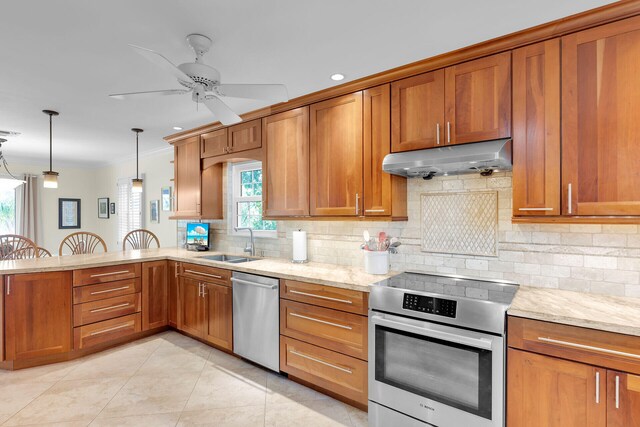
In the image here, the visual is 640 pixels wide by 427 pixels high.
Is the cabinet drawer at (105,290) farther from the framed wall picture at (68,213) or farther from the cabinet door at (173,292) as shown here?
the framed wall picture at (68,213)

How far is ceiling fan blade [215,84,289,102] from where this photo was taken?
2008mm

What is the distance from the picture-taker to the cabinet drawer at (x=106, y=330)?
3.18 m

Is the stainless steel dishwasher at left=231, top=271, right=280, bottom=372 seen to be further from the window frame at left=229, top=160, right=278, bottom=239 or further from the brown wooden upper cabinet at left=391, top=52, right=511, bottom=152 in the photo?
the brown wooden upper cabinet at left=391, top=52, right=511, bottom=152

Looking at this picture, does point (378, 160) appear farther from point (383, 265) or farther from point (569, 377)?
point (569, 377)

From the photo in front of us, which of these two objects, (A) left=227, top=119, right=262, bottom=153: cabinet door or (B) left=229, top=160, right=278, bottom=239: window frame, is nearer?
(A) left=227, top=119, right=262, bottom=153: cabinet door

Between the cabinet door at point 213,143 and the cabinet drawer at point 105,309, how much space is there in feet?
5.85

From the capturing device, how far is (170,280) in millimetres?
3844

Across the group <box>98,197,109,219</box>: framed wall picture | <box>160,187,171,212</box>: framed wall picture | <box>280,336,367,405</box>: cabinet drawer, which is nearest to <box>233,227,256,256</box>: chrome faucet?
<box>280,336,367,405</box>: cabinet drawer

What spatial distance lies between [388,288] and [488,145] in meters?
1.08

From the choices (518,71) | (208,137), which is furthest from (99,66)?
(518,71)

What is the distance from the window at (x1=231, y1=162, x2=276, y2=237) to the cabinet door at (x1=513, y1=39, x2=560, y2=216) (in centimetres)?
256

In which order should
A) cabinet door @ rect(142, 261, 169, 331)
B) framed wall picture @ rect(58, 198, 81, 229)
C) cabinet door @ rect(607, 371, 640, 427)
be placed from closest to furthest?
cabinet door @ rect(607, 371, 640, 427), cabinet door @ rect(142, 261, 169, 331), framed wall picture @ rect(58, 198, 81, 229)

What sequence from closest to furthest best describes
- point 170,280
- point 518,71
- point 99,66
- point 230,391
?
1. point 518,71
2. point 99,66
3. point 230,391
4. point 170,280

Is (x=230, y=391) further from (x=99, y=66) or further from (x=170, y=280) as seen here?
(x=99, y=66)
